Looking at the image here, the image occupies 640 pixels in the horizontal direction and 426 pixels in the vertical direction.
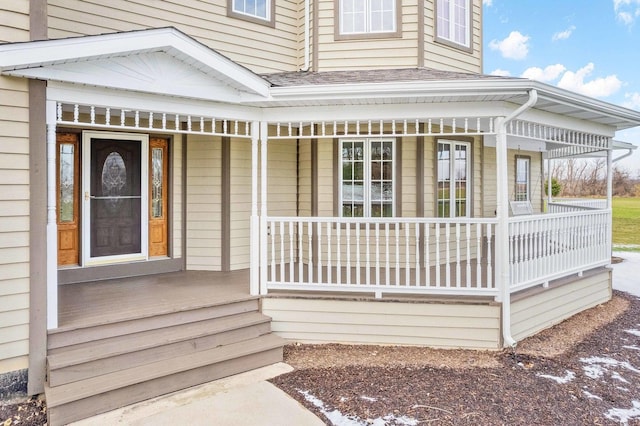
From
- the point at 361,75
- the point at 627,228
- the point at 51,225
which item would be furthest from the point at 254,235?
the point at 627,228

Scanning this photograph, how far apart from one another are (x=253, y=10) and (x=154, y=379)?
5.87 m

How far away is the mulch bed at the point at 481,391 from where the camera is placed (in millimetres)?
3555

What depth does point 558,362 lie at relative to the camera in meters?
4.69

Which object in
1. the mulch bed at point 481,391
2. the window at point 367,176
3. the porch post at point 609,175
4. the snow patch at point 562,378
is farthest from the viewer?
the porch post at point 609,175

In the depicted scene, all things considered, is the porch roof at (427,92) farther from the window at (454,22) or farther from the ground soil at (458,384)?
the ground soil at (458,384)

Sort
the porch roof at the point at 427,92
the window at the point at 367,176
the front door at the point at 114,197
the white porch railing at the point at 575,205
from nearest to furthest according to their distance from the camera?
the porch roof at the point at 427,92, the front door at the point at 114,197, the window at the point at 367,176, the white porch railing at the point at 575,205

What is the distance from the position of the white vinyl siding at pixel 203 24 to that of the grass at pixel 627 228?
13444 mm

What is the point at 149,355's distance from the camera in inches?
163

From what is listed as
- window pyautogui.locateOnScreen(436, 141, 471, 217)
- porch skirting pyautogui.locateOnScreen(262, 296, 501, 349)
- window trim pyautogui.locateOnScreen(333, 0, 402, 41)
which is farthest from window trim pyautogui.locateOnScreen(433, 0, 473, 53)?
porch skirting pyautogui.locateOnScreen(262, 296, 501, 349)

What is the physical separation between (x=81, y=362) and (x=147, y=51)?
3026 millimetres

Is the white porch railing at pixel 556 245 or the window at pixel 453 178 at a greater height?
the window at pixel 453 178

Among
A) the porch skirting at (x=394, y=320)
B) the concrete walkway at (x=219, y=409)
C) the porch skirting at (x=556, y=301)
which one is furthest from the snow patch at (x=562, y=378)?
the concrete walkway at (x=219, y=409)

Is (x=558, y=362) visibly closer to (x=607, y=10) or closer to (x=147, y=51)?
(x=147, y=51)

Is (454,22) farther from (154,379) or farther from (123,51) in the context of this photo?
(154,379)
